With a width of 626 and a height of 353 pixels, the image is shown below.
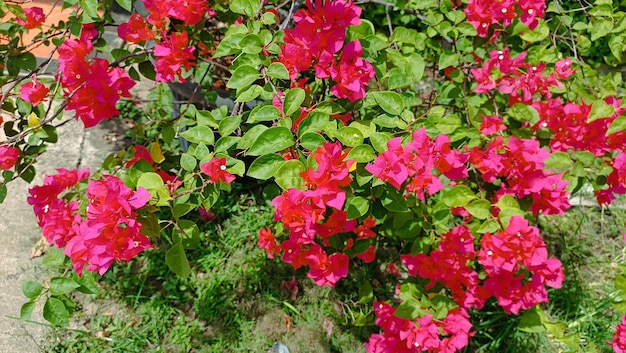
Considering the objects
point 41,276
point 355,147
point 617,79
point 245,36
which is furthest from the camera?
point 41,276

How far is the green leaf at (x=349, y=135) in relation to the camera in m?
1.20

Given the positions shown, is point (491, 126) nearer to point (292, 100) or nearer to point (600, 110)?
point (600, 110)

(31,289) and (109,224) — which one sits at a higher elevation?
(109,224)

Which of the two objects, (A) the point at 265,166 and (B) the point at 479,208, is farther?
(B) the point at 479,208

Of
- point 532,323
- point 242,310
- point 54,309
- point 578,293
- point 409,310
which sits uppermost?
point 54,309

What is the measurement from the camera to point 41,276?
2.11 m

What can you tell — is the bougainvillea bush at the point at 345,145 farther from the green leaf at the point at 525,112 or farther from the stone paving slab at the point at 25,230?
the stone paving slab at the point at 25,230

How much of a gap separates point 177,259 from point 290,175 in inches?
13.6

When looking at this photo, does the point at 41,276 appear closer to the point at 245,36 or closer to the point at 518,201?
the point at 245,36

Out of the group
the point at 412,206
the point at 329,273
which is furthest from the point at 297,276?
the point at 412,206

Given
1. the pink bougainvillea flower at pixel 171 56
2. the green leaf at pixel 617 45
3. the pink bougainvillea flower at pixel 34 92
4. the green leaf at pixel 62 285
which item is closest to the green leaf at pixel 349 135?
the pink bougainvillea flower at pixel 171 56

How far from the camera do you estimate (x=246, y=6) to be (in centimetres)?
137

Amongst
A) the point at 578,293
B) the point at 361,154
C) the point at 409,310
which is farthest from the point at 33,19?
the point at 578,293

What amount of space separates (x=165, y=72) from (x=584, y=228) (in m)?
2.15
